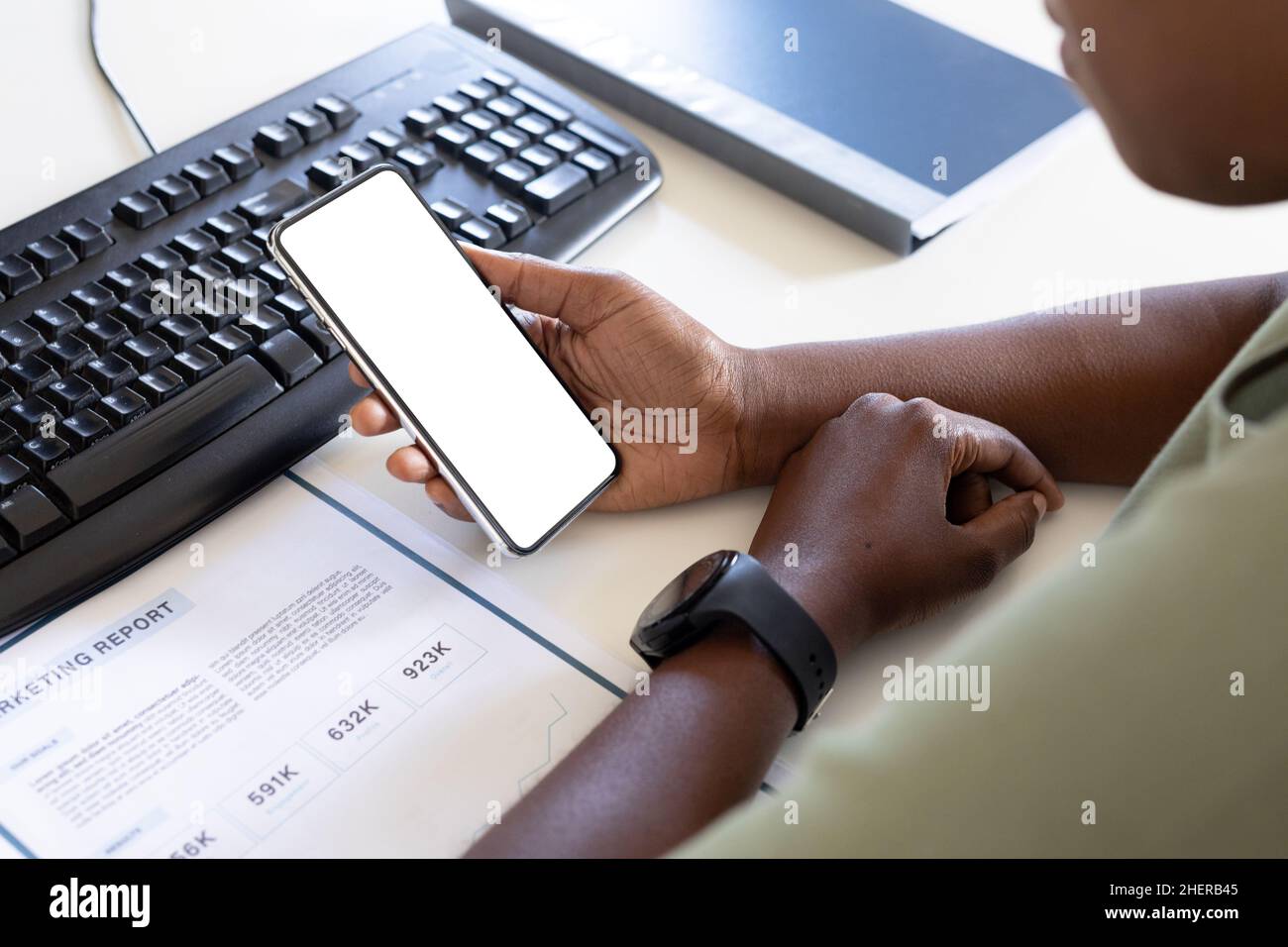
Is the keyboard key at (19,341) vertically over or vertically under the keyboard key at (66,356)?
over

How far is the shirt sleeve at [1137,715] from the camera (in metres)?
0.33

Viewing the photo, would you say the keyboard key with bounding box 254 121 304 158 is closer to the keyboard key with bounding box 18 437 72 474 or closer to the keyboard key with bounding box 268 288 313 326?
the keyboard key with bounding box 268 288 313 326

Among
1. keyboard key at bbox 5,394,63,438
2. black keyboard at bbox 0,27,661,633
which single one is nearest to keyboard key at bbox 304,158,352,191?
black keyboard at bbox 0,27,661,633

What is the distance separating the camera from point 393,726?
509 mm

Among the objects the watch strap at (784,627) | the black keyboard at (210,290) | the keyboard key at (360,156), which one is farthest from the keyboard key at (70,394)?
the watch strap at (784,627)

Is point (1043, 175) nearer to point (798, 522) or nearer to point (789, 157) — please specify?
point (789, 157)

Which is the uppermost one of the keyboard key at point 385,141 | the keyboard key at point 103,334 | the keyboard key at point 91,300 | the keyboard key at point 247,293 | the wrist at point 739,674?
the keyboard key at point 385,141

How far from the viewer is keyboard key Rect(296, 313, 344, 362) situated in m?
0.62

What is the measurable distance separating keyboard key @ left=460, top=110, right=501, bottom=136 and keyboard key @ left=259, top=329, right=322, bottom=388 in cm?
→ 21

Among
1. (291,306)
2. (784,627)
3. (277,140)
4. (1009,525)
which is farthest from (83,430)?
(1009,525)

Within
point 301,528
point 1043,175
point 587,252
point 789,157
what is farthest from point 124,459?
point 1043,175

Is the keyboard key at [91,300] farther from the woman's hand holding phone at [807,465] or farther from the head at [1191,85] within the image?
the head at [1191,85]

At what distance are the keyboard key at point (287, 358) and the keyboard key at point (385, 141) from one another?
16cm

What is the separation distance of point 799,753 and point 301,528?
10.4 inches
